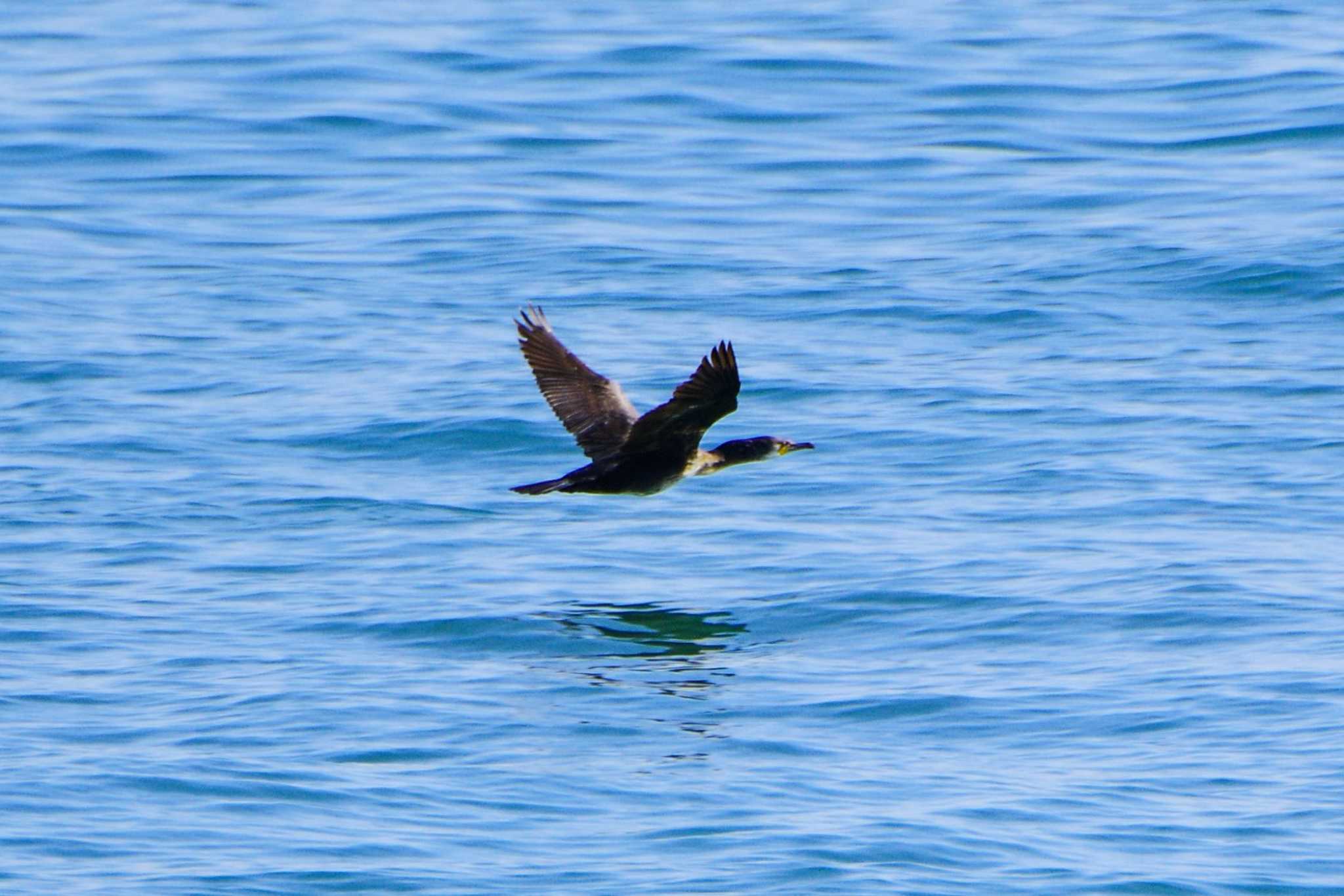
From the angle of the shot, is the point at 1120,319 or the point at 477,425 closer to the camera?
the point at 477,425

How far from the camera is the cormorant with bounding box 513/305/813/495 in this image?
1048cm

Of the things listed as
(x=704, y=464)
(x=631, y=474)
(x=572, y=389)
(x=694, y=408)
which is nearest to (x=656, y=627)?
(x=631, y=474)

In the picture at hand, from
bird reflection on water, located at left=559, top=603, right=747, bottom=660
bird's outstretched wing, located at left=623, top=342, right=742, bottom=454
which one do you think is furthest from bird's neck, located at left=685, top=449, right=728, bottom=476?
bird reflection on water, located at left=559, top=603, right=747, bottom=660

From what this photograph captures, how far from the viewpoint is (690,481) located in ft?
44.8

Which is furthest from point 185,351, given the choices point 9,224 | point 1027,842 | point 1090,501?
point 1027,842

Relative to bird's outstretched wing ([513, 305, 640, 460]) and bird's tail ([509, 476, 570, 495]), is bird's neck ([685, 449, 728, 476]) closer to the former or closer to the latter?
bird's outstretched wing ([513, 305, 640, 460])

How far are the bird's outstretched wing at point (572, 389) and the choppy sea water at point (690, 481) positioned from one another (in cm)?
82

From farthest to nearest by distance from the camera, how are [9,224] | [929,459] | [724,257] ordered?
[9,224] → [724,257] → [929,459]

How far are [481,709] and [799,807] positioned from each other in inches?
70.3

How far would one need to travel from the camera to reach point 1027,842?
26.5 feet

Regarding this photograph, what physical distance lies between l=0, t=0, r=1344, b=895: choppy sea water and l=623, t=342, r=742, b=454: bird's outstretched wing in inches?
32.5

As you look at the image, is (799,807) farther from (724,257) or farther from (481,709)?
(724,257)

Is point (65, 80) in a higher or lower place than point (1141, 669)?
higher

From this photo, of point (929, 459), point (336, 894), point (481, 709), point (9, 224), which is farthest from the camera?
point (9, 224)
